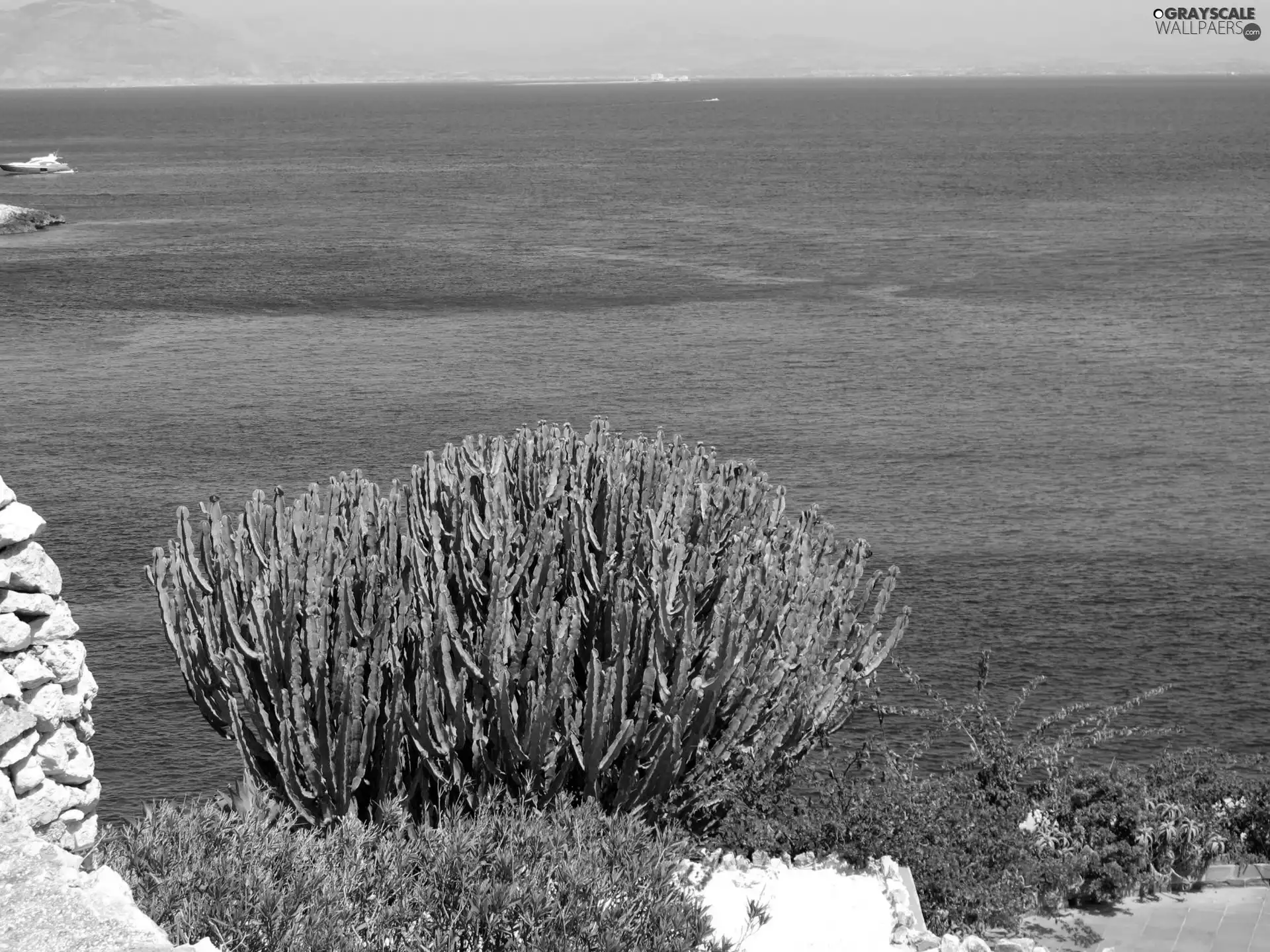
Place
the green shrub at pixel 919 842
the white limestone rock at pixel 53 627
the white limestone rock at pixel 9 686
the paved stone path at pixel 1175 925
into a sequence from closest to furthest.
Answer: the white limestone rock at pixel 9 686
the white limestone rock at pixel 53 627
the green shrub at pixel 919 842
the paved stone path at pixel 1175 925

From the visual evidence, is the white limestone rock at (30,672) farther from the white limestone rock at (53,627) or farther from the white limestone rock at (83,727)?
the white limestone rock at (83,727)

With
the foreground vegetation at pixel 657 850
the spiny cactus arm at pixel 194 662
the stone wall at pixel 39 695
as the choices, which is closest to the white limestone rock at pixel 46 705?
the stone wall at pixel 39 695

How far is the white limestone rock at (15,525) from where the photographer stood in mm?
10477

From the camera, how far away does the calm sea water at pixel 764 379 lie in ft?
143

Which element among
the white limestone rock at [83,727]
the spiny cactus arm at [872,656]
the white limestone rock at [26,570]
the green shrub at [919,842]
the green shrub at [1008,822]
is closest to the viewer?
the white limestone rock at [26,570]

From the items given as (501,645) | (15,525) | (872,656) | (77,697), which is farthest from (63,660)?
(872,656)

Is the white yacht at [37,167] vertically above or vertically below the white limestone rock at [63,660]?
above

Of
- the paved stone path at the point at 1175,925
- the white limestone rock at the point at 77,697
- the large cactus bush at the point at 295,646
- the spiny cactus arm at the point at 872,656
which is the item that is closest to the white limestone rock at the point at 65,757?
the white limestone rock at the point at 77,697

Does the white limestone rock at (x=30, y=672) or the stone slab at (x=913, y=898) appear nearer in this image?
the white limestone rock at (x=30, y=672)

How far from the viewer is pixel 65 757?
11.1 m

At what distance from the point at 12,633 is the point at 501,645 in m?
7.02

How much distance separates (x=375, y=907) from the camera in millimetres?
11336

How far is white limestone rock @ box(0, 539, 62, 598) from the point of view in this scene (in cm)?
1057

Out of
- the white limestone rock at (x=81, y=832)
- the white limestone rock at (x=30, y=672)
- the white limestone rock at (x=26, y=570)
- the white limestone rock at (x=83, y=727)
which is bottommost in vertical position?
the white limestone rock at (x=81, y=832)
